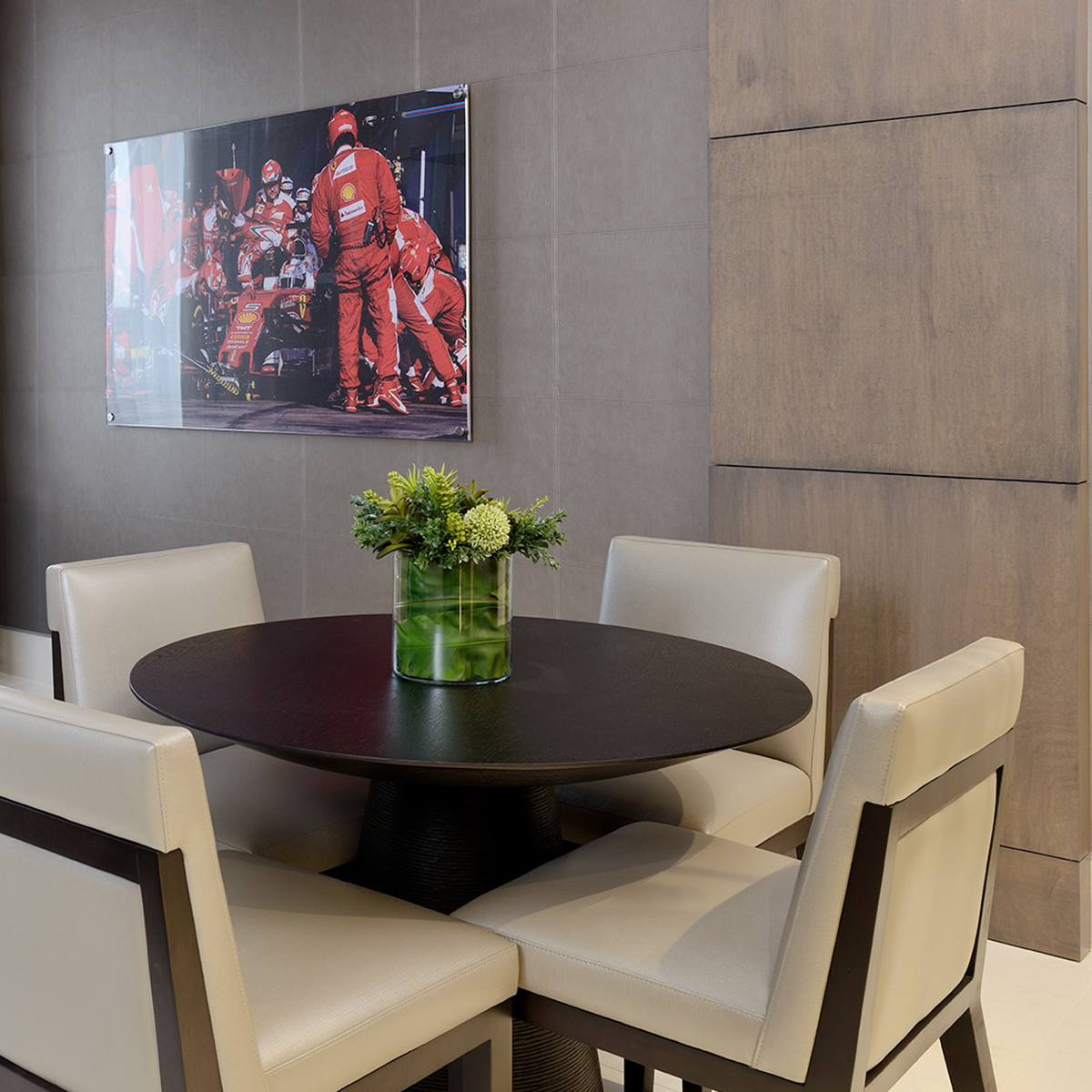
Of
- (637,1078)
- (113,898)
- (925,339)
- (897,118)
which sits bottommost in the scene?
(637,1078)

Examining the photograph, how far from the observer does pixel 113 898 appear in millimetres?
1269

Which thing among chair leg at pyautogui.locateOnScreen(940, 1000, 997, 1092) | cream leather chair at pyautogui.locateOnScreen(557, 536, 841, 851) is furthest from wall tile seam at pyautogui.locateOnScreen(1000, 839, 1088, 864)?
chair leg at pyautogui.locateOnScreen(940, 1000, 997, 1092)

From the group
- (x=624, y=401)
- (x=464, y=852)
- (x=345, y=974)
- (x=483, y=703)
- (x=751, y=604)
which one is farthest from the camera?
(x=624, y=401)

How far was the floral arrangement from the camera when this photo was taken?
1914 mm

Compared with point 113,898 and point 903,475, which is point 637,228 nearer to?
point 903,475

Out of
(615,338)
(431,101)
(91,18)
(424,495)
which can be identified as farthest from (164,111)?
(424,495)

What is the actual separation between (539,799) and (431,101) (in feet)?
8.67

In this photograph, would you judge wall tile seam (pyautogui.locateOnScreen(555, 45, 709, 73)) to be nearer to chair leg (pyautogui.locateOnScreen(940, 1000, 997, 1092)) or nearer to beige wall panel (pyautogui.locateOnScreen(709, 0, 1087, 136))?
beige wall panel (pyautogui.locateOnScreen(709, 0, 1087, 136))

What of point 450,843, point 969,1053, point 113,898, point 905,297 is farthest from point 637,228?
point 113,898

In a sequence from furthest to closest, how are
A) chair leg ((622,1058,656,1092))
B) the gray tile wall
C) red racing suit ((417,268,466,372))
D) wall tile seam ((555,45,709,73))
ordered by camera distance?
red racing suit ((417,268,466,372)), the gray tile wall, wall tile seam ((555,45,709,73)), chair leg ((622,1058,656,1092))

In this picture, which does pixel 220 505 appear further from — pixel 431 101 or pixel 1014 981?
pixel 1014 981

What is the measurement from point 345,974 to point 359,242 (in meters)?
Result: 3.05

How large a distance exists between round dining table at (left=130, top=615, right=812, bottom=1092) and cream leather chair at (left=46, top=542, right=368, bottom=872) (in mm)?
146

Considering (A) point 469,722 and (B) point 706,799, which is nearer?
(A) point 469,722
